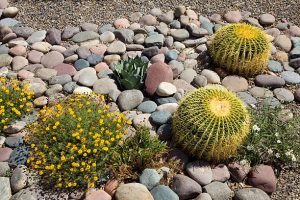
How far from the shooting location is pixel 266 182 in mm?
4586

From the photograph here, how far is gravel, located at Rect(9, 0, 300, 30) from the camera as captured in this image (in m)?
6.88

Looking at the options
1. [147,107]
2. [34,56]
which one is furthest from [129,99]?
[34,56]

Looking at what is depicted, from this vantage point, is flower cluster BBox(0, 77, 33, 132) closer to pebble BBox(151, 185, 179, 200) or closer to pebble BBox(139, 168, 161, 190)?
pebble BBox(139, 168, 161, 190)

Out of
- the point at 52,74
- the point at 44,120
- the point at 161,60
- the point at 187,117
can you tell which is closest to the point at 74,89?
the point at 52,74

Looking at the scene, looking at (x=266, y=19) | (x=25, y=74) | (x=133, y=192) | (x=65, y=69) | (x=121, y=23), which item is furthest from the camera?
(x=266, y=19)

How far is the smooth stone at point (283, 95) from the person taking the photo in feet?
18.4

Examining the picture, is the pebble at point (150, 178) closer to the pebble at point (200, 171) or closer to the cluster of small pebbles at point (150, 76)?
the cluster of small pebbles at point (150, 76)

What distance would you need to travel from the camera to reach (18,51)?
6133 mm

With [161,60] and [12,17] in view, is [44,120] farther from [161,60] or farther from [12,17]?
[12,17]

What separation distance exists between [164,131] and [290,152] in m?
1.45

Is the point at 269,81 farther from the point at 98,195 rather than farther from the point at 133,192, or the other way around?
the point at 98,195

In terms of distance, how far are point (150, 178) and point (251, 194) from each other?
1095 mm

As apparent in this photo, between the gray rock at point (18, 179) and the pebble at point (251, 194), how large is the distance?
7.50 feet

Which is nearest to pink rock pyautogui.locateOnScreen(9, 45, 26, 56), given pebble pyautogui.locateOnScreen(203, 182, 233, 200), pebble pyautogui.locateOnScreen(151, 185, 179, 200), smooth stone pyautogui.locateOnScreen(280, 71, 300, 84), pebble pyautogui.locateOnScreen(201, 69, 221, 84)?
pebble pyautogui.locateOnScreen(201, 69, 221, 84)
